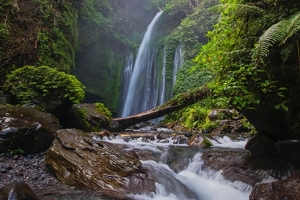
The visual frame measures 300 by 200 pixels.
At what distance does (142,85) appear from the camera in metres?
18.5

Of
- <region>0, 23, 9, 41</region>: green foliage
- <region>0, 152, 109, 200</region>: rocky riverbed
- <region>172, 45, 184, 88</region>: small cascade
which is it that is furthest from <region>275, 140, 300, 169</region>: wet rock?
<region>172, 45, 184, 88</region>: small cascade

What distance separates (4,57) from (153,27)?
15116mm

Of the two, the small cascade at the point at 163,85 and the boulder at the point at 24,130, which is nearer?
the boulder at the point at 24,130

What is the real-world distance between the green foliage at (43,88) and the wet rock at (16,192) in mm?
4412

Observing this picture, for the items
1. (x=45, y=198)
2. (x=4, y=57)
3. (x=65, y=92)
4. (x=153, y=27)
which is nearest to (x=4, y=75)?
(x=4, y=57)

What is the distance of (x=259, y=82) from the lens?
10.7ft

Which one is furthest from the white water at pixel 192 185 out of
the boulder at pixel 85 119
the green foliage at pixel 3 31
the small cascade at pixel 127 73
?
the small cascade at pixel 127 73

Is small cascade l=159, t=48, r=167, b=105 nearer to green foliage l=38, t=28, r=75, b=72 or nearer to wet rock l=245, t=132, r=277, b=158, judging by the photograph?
green foliage l=38, t=28, r=75, b=72

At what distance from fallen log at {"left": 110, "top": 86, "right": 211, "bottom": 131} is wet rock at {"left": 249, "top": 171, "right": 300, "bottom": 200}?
147 inches

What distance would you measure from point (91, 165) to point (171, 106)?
431 centimetres

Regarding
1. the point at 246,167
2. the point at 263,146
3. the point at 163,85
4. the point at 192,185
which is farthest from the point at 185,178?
the point at 163,85

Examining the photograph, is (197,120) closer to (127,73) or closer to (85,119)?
(85,119)

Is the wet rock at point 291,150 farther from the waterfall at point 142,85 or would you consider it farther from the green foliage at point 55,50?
the waterfall at point 142,85

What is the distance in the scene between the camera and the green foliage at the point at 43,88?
282 inches
